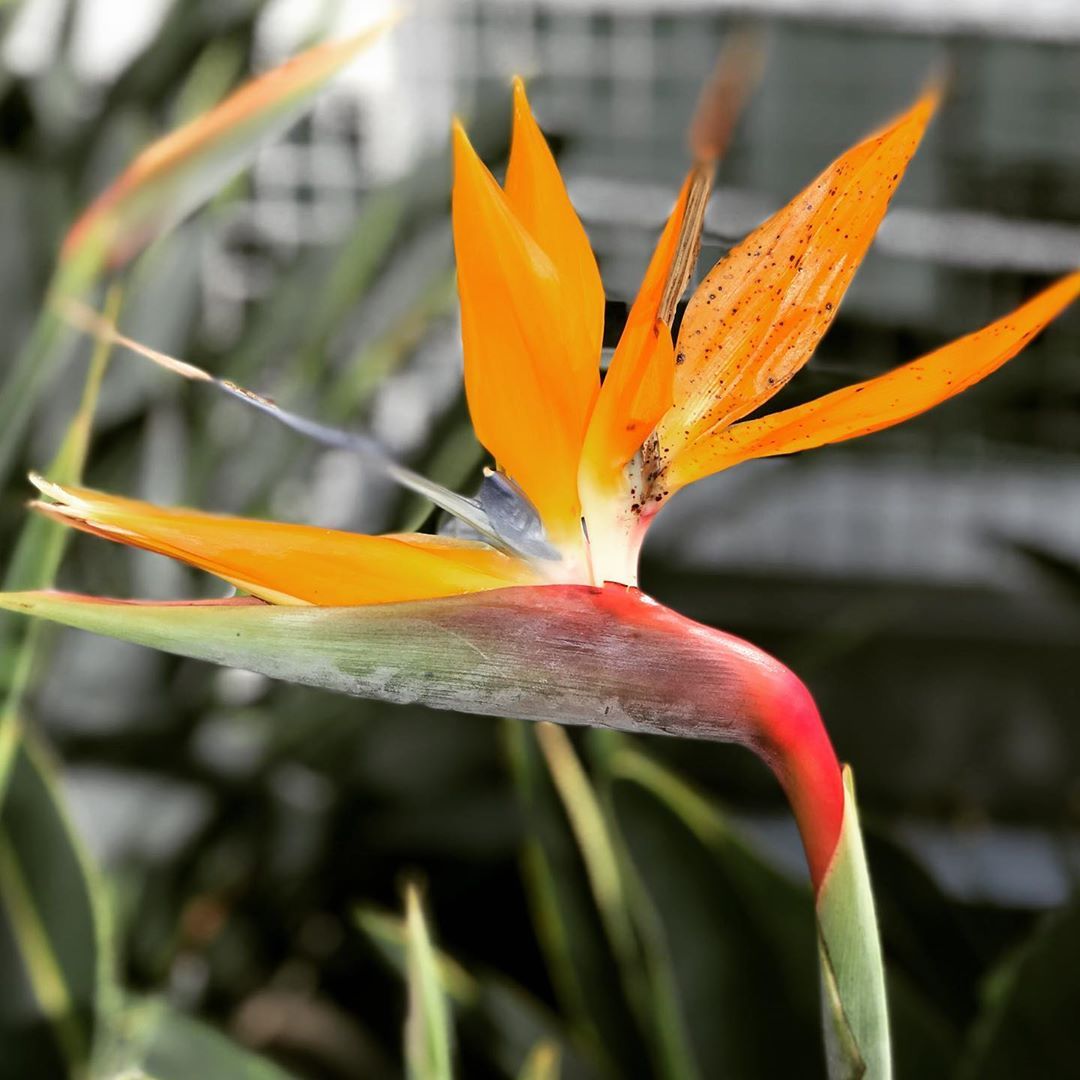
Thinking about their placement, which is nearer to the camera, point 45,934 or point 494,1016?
point 45,934

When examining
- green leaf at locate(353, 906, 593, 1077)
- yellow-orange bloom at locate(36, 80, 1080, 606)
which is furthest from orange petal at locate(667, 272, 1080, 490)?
green leaf at locate(353, 906, 593, 1077)

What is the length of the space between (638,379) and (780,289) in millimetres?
42

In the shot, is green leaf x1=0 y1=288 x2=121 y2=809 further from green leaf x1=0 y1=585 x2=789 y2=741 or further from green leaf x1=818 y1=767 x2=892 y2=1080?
green leaf x1=818 y1=767 x2=892 y2=1080

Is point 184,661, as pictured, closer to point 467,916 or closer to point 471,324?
point 467,916

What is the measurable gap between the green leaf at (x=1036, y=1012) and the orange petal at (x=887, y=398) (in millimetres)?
274

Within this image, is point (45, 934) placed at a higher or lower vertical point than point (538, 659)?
lower

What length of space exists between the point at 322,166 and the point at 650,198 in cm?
47

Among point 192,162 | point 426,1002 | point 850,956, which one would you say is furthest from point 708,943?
point 192,162

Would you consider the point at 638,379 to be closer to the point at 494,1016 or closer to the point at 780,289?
the point at 780,289

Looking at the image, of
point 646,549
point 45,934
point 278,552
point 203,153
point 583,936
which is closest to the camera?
point 278,552

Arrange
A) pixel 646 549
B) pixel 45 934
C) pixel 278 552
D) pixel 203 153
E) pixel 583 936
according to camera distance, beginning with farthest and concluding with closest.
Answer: pixel 646 549 → pixel 583 936 → pixel 45 934 → pixel 203 153 → pixel 278 552

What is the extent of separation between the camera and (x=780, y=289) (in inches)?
10.0

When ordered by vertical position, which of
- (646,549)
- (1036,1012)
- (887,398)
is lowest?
(1036,1012)

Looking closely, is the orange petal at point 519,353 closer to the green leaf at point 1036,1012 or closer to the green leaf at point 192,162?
the green leaf at point 192,162
